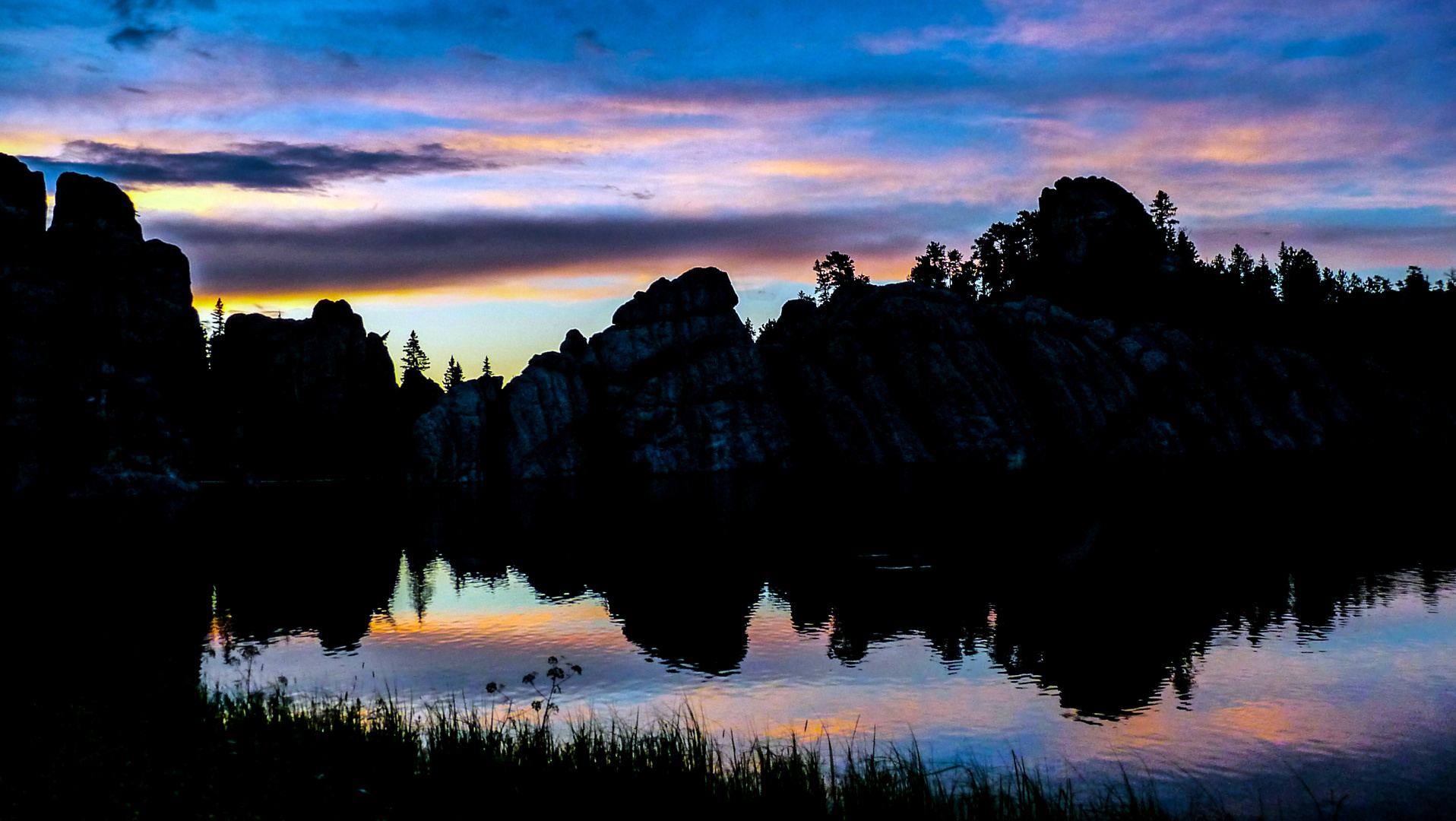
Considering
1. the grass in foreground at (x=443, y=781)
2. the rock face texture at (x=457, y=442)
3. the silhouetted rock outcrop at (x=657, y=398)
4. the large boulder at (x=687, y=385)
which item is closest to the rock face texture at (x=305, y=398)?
the rock face texture at (x=457, y=442)

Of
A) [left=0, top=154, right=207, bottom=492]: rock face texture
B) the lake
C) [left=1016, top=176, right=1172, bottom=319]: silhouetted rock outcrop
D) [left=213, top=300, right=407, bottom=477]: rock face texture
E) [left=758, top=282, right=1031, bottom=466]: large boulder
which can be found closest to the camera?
the lake

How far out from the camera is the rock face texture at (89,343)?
420 ft

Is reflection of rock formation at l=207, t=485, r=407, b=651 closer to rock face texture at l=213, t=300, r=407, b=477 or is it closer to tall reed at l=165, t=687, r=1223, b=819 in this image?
tall reed at l=165, t=687, r=1223, b=819

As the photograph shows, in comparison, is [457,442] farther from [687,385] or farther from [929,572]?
[929,572]

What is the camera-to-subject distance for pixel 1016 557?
60.0 m

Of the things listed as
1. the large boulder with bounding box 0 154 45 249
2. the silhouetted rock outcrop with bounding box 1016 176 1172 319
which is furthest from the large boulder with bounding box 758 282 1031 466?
the large boulder with bounding box 0 154 45 249

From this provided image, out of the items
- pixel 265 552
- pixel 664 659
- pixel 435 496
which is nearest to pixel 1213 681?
pixel 664 659

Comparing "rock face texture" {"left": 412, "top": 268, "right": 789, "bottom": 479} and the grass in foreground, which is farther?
"rock face texture" {"left": 412, "top": 268, "right": 789, "bottom": 479}

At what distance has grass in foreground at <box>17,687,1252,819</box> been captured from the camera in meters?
17.0

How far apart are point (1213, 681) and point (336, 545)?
6268 centimetres

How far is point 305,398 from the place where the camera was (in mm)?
188125

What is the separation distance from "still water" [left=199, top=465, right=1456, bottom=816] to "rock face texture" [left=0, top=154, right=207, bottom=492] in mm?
73116

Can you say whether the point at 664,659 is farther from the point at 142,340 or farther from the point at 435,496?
the point at 142,340

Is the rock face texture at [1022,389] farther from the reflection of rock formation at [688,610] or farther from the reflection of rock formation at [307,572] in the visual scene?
the reflection of rock formation at [688,610]
